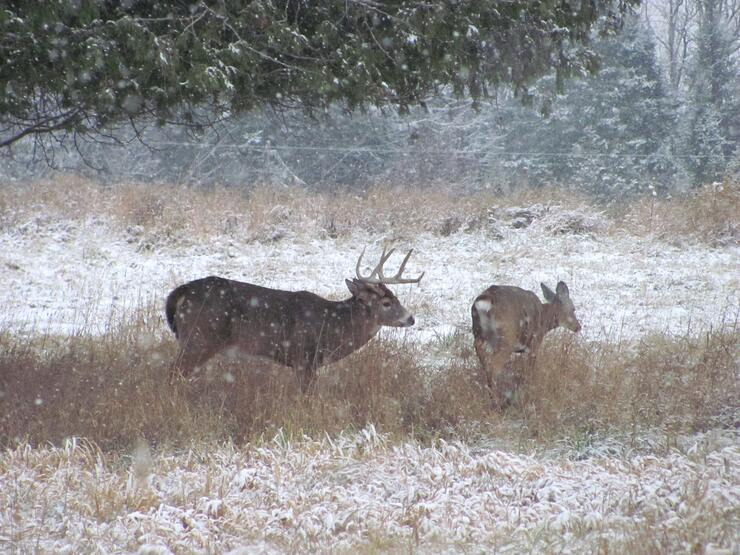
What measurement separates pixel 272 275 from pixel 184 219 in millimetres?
4248

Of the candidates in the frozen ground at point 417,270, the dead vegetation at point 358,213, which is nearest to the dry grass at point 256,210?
the dead vegetation at point 358,213

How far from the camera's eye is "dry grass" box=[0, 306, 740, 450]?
19.1ft

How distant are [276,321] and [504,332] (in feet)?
6.91

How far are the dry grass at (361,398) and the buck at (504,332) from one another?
0.55 ft

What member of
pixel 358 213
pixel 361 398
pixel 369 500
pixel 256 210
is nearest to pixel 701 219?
pixel 358 213

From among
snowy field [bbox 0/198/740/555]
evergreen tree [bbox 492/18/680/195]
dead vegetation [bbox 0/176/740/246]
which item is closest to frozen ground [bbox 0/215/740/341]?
dead vegetation [bbox 0/176/740/246]

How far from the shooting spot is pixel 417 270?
14031 mm

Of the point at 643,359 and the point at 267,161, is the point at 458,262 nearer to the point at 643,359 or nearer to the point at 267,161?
the point at 643,359

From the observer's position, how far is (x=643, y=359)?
284 inches

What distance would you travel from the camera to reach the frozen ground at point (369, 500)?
162 inches

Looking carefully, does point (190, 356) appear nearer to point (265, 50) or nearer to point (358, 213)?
point (265, 50)

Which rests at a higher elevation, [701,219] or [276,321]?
[701,219]

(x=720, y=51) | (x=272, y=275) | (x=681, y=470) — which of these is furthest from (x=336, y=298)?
(x=720, y=51)

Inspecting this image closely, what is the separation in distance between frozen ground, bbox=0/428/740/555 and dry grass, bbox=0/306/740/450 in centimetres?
34
